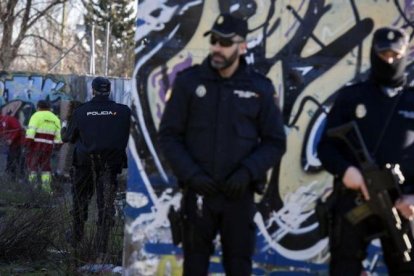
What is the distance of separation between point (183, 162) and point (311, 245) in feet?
5.34

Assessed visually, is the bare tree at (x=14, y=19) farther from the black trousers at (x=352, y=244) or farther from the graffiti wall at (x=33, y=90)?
the black trousers at (x=352, y=244)

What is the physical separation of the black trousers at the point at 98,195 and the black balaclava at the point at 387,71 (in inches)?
114

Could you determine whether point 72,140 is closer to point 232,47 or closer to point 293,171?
point 293,171

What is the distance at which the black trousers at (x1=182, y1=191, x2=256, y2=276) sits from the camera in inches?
181

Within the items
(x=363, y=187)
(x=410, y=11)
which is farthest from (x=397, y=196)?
(x=410, y=11)

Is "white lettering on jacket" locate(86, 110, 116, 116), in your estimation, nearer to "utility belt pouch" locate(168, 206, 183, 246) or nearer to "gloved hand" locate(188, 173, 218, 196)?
"utility belt pouch" locate(168, 206, 183, 246)

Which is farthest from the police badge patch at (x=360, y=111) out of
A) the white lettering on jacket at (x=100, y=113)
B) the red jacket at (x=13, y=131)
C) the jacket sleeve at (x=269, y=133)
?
the red jacket at (x=13, y=131)

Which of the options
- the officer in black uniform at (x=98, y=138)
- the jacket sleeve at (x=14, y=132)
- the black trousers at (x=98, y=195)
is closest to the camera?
the black trousers at (x=98, y=195)

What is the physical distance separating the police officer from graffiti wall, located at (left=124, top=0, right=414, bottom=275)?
95cm

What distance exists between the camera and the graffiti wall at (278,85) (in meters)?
5.59

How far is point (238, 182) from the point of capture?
14.5 feet

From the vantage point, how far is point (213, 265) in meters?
5.68

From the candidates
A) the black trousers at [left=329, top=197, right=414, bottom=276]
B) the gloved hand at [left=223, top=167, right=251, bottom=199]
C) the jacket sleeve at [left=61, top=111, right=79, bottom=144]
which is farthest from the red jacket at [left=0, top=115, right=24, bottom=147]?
the black trousers at [left=329, top=197, right=414, bottom=276]

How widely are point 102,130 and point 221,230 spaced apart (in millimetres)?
3597
